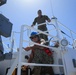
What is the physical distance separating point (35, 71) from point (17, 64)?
78cm

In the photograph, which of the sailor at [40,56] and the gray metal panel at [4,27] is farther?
the sailor at [40,56]

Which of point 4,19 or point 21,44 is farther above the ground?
point 4,19

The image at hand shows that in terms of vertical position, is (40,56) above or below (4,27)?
below

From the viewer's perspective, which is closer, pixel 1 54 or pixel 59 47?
pixel 1 54

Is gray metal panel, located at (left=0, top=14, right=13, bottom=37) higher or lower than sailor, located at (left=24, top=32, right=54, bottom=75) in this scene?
higher

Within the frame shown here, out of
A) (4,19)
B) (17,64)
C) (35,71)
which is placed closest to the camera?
(4,19)

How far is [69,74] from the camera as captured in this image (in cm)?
284

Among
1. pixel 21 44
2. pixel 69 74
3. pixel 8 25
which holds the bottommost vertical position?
pixel 69 74

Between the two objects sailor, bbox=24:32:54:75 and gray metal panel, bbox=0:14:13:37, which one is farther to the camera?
sailor, bbox=24:32:54:75

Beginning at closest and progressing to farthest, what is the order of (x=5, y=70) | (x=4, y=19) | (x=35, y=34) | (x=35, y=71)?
1. (x=4, y=19)
2. (x=35, y=71)
3. (x=35, y=34)
4. (x=5, y=70)

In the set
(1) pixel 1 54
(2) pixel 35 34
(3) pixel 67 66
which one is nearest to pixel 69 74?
(3) pixel 67 66

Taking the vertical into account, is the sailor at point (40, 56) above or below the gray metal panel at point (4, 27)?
below

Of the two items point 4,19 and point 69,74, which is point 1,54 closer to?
point 4,19

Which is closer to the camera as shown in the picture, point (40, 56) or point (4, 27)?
point (4, 27)
